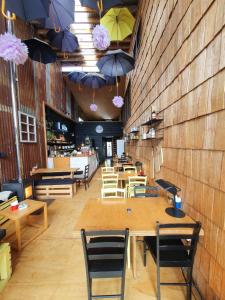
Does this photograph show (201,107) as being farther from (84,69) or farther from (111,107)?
(111,107)

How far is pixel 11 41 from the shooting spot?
95.3 inches

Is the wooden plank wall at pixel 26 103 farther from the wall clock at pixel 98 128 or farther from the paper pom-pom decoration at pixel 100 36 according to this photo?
the wall clock at pixel 98 128

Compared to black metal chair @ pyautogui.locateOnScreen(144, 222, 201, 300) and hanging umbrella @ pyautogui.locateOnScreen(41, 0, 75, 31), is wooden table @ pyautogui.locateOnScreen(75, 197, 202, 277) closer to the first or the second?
black metal chair @ pyautogui.locateOnScreen(144, 222, 201, 300)

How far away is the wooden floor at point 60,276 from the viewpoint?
168 centimetres

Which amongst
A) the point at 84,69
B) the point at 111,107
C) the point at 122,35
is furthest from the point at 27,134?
the point at 111,107

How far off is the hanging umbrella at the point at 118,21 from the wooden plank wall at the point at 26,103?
7.94ft

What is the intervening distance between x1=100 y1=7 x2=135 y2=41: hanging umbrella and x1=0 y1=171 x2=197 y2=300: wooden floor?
4.57m

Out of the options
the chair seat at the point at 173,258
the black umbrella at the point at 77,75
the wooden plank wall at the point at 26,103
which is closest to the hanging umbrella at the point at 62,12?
the wooden plank wall at the point at 26,103

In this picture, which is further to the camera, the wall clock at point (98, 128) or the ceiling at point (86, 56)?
the wall clock at point (98, 128)

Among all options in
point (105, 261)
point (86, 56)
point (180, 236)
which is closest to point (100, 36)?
point (180, 236)

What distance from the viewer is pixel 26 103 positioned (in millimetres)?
4855

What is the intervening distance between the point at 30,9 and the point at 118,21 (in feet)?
7.54

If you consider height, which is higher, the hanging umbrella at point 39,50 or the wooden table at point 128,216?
the hanging umbrella at point 39,50

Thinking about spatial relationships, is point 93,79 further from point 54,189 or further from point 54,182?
point 54,189
